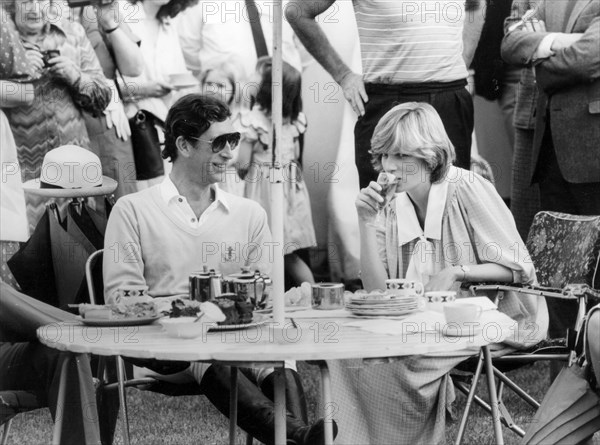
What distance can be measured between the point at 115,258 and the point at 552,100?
8.97 ft

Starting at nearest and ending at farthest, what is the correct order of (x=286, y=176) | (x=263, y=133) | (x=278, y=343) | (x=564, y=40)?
(x=278, y=343), (x=564, y=40), (x=263, y=133), (x=286, y=176)

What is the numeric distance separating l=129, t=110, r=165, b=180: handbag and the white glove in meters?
0.06

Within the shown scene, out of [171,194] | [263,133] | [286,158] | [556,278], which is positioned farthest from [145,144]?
[556,278]

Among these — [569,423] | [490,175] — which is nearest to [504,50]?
[490,175]

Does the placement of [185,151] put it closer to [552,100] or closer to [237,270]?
[237,270]

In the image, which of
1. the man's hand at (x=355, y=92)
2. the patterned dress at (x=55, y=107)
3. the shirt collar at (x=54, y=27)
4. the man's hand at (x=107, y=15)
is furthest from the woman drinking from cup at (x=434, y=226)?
the man's hand at (x=107, y=15)

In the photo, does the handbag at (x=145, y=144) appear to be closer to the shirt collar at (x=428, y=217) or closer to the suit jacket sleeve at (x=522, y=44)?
the suit jacket sleeve at (x=522, y=44)

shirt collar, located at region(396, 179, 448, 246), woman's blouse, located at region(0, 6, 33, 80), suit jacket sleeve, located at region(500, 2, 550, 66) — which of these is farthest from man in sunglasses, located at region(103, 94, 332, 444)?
suit jacket sleeve, located at region(500, 2, 550, 66)

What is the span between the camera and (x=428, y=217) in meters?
4.64

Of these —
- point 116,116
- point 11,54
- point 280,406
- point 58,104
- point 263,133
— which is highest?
point 11,54

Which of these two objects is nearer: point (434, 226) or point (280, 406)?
point (280, 406)

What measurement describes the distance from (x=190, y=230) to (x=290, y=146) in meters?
2.11

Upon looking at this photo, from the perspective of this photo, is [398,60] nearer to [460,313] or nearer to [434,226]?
[434,226]

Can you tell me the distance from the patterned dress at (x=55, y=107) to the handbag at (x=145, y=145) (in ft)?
1.17
